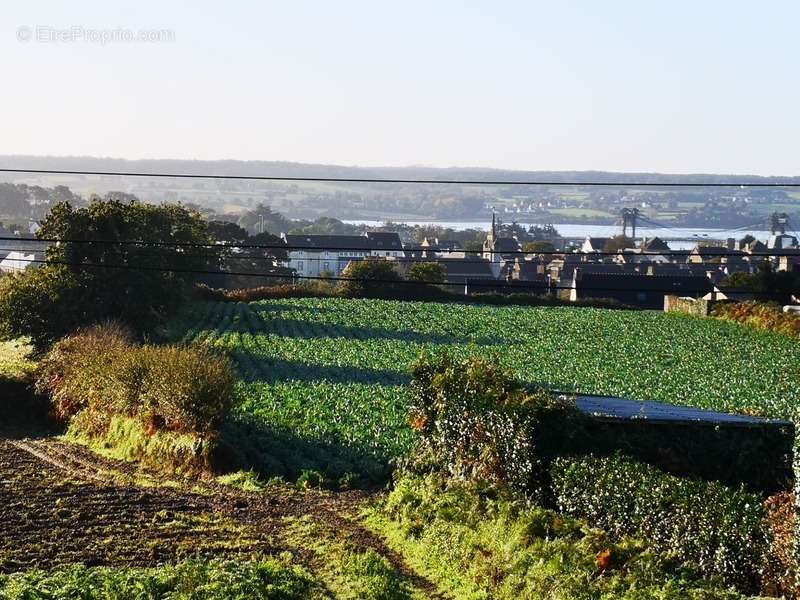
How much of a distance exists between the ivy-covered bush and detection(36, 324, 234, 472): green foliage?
264 inches

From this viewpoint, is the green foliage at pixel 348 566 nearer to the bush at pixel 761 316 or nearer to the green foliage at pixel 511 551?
the green foliage at pixel 511 551

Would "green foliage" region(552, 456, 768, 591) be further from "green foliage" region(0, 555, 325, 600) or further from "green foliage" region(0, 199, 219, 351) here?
"green foliage" region(0, 199, 219, 351)

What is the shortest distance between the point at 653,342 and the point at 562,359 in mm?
7987

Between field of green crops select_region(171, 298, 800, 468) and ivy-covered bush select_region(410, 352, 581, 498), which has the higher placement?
ivy-covered bush select_region(410, 352, 581, 498)

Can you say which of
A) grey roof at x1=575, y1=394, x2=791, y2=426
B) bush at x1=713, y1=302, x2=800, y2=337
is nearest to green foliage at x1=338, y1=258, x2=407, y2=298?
bush at x1=713, y1=302, x2=800, y2=337

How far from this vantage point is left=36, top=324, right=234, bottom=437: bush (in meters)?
33.5

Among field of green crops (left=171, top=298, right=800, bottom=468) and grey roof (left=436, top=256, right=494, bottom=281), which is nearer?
field of green crops (left=171, top=298, right=800, bottom=468)

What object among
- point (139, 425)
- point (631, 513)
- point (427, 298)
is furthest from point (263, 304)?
point (631, 513)

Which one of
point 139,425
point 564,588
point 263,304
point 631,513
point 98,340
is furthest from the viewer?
point 263,304

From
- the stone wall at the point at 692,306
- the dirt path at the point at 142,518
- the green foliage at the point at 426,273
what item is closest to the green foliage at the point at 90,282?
the dirt path at the point at 142,518

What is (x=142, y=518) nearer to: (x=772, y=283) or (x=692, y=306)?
(x=692, y=306)

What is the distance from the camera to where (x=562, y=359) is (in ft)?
167

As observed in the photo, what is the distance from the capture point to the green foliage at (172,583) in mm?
18188

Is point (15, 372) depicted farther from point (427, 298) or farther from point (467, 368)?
point (427, 298)
